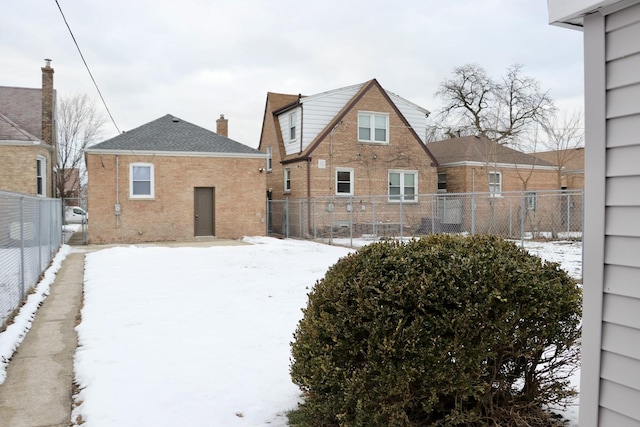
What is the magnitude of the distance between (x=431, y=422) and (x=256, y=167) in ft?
65.6

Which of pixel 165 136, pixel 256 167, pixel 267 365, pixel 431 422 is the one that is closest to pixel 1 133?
pixel 165 136

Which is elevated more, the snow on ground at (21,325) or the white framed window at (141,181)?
the white framed window at (141,181)

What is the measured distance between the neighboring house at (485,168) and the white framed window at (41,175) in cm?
1948

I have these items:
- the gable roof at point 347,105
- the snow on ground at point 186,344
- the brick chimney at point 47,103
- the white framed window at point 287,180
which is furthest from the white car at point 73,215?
the snow on ground at point 186,344

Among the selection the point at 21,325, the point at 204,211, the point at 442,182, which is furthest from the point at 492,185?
the point at 21,325

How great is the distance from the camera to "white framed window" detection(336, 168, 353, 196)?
950 inches

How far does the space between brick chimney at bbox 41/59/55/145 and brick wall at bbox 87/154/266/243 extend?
13.7 feet

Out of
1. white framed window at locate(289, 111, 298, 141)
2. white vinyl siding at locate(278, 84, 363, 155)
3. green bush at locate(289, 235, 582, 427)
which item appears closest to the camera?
green bush at locate(289, 235, 582, 427)

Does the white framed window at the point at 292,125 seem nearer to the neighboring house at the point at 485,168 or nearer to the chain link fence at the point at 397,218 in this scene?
the chain link fence at the point at 397,218

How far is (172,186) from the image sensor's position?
21.4 meters

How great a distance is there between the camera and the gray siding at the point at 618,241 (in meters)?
2.44

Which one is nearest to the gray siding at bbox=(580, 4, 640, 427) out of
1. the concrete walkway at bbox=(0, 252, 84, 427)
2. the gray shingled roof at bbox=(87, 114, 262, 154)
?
the concrete walkway at bbox=(0, 252, 84, 427)

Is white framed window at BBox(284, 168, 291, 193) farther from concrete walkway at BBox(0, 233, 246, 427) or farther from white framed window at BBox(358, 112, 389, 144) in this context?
concrete walkway at BBox(0, 233, 246, 427)

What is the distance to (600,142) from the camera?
102 inches
